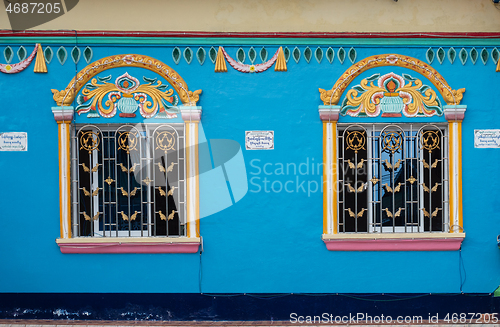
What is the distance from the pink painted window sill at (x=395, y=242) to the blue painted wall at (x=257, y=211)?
10 centimetres

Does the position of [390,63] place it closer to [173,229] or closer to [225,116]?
[225,116]

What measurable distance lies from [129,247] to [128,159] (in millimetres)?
998

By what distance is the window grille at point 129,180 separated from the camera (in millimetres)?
4781

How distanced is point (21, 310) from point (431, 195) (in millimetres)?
4893

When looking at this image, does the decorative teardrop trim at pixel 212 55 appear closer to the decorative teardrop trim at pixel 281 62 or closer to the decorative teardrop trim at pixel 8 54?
the decorative teardrop trim at pixel 281 62

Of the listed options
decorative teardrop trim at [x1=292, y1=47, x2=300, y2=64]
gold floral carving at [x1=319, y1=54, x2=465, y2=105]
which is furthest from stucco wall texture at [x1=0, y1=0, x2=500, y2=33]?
gold floral carving at [x1=319, y1=54, x2=465, y2=105]

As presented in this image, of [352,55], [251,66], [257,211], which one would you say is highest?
[352,55]

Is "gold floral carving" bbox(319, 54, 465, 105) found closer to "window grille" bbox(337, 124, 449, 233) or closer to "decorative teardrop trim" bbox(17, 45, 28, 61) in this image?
"window grille" bbox(337, 124, 449, 233)

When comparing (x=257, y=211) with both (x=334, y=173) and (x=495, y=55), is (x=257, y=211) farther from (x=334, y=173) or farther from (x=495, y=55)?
(x=495, y=55)

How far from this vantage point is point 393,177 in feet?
15.8

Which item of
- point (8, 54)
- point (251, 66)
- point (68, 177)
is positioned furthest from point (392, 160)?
point (8, 54)

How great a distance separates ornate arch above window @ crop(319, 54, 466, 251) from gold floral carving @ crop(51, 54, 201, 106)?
4.96ft

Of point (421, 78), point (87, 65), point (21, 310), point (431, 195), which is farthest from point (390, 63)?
point (21, 310)

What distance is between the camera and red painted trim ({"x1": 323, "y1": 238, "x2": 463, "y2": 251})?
15.4 feet
